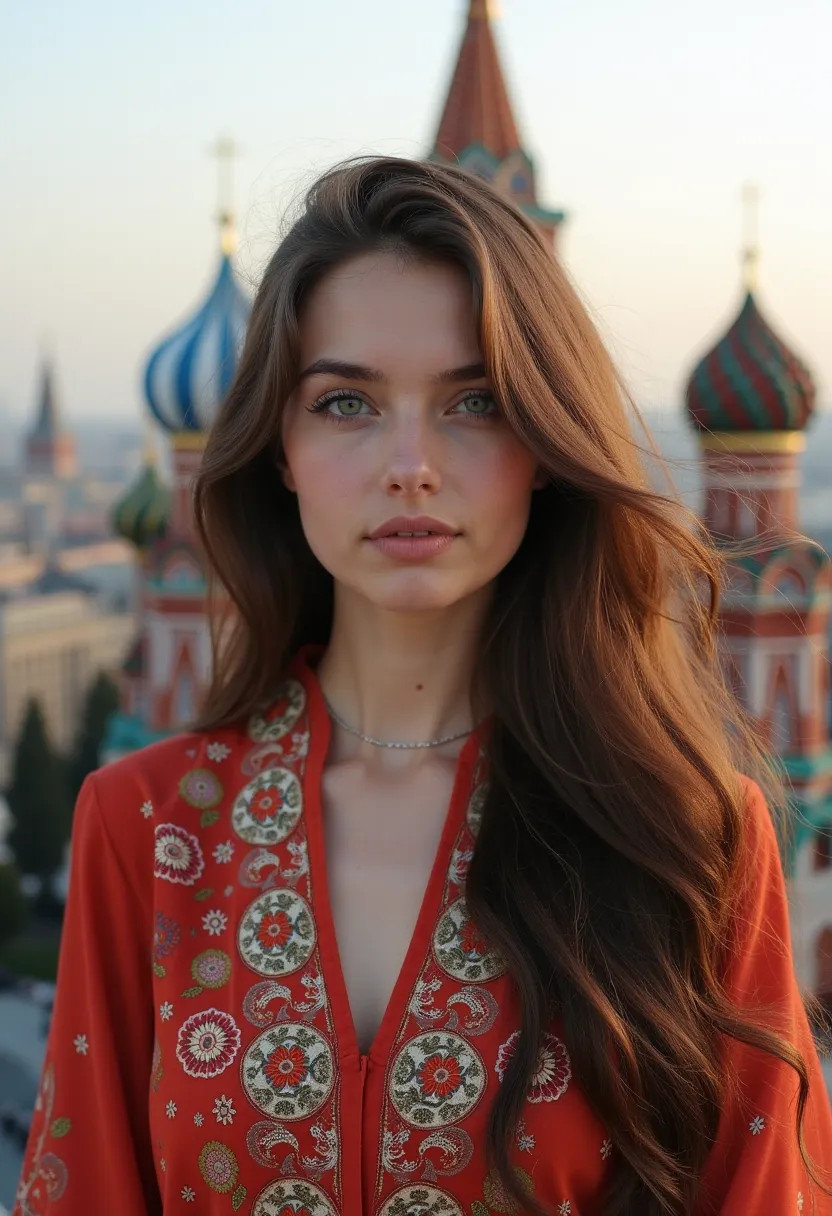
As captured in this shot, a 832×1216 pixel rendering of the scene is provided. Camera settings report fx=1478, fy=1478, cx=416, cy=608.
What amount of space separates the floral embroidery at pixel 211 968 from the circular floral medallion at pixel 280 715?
0.34 metres

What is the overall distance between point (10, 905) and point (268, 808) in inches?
570

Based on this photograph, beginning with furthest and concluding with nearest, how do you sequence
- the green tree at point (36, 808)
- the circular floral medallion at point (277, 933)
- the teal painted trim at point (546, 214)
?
the green tree at point (36, 808)
the teal painted trim at point (546, 214)
the circular floral medallion at point (277, 933)

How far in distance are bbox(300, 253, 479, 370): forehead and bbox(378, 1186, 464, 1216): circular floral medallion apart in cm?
101

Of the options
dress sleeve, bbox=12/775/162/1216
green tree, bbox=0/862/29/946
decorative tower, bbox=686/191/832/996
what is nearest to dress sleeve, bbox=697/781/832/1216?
dress sleeve, bbox=12/775/162/1216

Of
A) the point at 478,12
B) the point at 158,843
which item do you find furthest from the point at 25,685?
the point at 158,843

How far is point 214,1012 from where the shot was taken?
6.28ft

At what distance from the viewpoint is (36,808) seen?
728 inches

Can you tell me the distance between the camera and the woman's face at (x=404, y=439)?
1.85 m

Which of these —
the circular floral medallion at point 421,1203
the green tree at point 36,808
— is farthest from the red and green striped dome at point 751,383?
the green tree at point 36,808

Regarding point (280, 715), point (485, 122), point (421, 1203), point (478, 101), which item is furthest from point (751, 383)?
point (421, 1203)

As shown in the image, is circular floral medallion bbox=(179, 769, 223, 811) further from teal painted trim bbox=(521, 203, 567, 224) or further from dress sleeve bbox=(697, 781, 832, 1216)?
teal painted trim bbox=(521, 203, 567, 224)

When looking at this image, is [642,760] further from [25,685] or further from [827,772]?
[25,685]

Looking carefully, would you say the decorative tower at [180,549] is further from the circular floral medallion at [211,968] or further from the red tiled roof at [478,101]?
the circular floral medallion at [211,968]

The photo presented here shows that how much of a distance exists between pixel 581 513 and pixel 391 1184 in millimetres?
915
